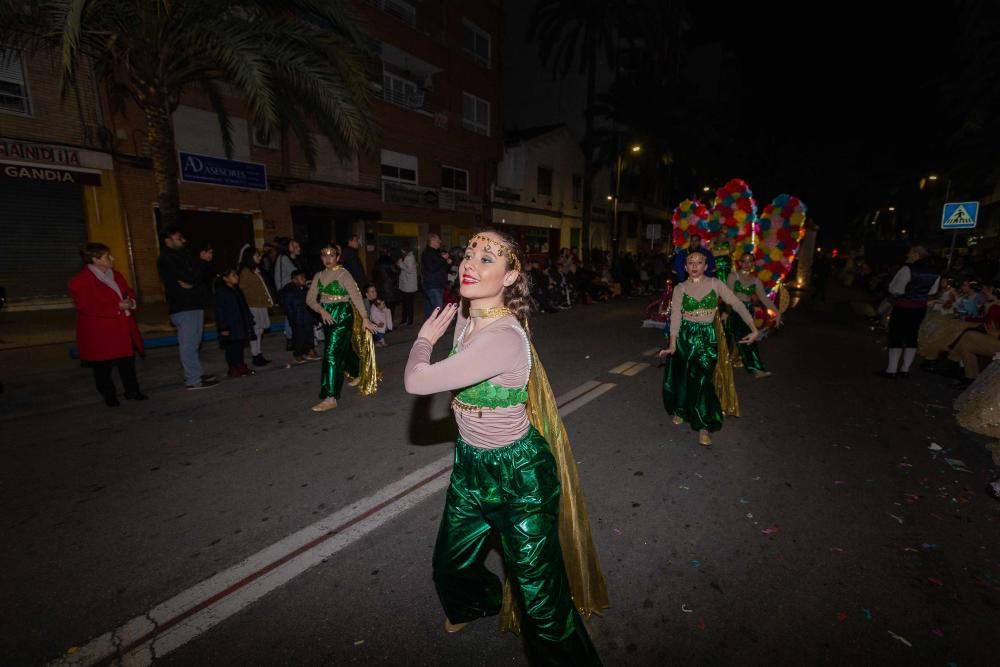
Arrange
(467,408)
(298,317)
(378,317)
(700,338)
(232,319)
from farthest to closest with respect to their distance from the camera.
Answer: (378,317) < (298,317) < (232,319) < (700,338) < (467,408)

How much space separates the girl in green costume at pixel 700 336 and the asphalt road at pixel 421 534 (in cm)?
29

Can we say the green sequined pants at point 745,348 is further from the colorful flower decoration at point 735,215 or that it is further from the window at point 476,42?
the window at point 476,42

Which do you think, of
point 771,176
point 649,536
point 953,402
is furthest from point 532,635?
point 771,176

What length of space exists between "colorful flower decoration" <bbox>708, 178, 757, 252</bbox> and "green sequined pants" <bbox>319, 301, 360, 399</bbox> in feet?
29.5

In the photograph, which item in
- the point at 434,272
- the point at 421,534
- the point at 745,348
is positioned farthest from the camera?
the point at 434,272

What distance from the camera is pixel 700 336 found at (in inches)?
187

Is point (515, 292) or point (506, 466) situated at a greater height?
point (515, 292)

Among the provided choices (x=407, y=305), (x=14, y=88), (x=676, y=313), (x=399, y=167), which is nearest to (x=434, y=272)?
(x=407, y=305)

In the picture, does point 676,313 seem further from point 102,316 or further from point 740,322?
point 102,316

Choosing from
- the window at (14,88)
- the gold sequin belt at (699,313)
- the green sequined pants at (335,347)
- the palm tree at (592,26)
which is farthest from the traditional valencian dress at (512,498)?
the palm tree at (592,26)

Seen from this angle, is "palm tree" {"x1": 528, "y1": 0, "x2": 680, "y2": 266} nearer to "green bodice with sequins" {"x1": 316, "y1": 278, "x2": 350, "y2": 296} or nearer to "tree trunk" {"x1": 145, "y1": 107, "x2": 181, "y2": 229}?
"tree trunk" {"x1": 145, "y1": 107, "x2": 181, "y2": 229}

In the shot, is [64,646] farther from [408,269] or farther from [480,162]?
[480,162]

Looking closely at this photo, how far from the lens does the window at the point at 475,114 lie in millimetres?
23859

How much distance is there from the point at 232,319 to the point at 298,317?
1.26m
